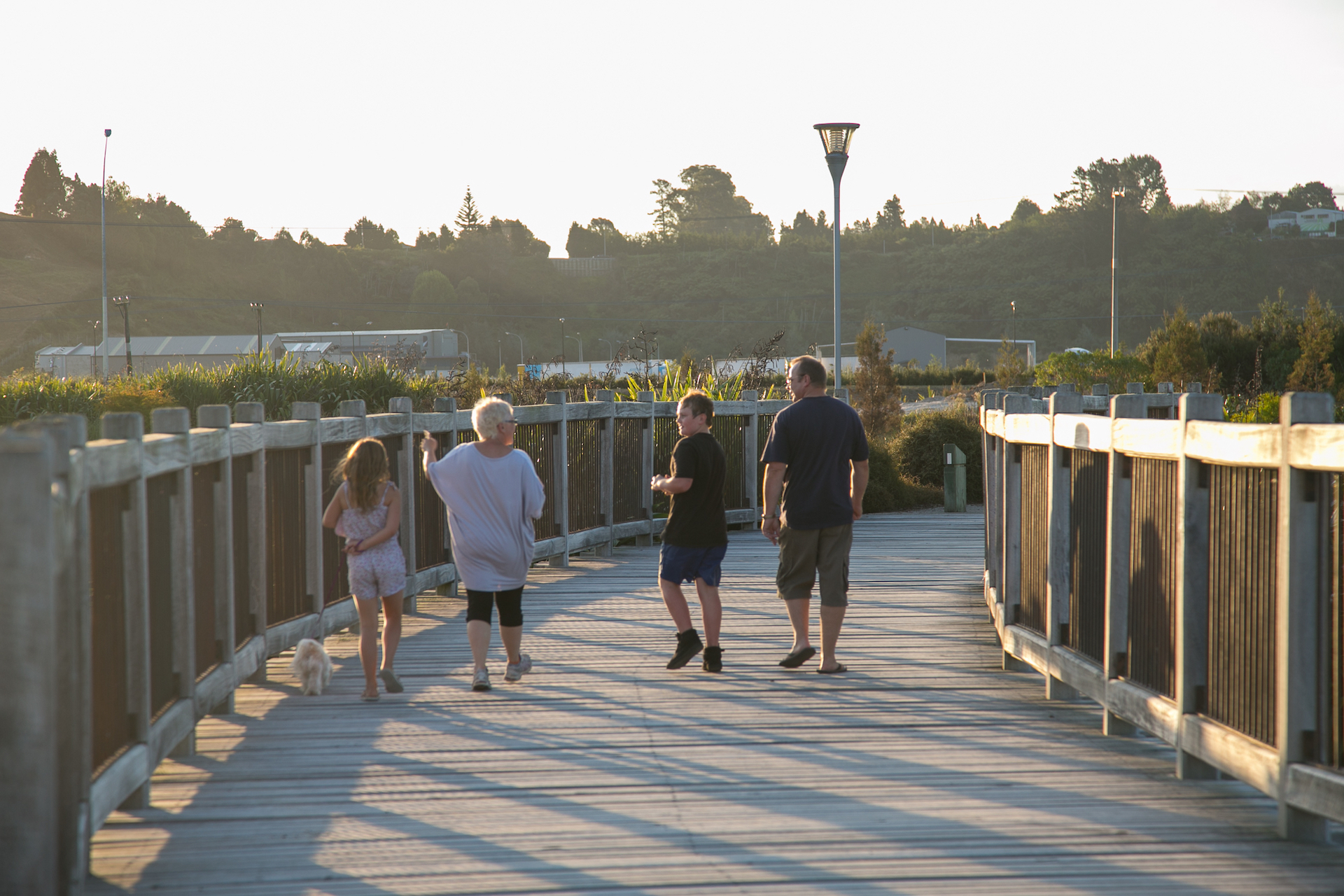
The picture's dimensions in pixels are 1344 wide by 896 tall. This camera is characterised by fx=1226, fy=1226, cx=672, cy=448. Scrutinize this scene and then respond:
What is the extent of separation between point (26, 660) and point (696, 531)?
13.9 feet

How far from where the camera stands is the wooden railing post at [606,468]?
13055mm

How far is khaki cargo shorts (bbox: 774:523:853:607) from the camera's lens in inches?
285

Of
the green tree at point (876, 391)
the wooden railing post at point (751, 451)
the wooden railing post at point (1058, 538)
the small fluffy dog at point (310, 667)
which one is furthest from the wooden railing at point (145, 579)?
the green tree at point (876, 391)

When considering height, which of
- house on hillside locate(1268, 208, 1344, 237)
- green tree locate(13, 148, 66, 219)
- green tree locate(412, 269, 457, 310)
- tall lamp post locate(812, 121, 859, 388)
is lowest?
Answer: tall lamp post locate(812, 121, 859, 388)

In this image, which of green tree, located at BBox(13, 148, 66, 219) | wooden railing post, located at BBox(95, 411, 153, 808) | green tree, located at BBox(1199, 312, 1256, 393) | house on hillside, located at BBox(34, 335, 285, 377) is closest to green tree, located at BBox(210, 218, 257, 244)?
green tree, located at BBox(13, 148, 66, 219)

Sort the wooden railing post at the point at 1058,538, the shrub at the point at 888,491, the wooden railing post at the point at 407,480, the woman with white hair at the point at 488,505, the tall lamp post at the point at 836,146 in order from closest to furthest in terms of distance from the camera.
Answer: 1. the wooden railing post at the point at 1058,538
2. the woman with white hair at the point at 488,505
3. the wooden railing post at the point at 407,480
4. the tall lamp post at the point at 836,146
5. the shrub at the point at 888,491

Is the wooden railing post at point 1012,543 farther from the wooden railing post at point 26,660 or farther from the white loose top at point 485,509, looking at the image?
the wooden railing post at point 26,660

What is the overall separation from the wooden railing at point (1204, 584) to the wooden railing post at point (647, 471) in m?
7.20

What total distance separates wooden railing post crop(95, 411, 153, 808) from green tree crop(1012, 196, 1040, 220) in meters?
195

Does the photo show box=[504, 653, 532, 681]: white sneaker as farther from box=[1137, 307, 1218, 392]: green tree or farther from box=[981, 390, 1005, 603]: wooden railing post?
box=[1137, 307, 1218, 392]: green tree

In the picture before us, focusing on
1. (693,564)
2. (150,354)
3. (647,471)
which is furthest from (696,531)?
(150,354)

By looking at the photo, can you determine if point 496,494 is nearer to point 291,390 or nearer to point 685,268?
point 291,390

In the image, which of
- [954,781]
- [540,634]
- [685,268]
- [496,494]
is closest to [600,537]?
[540,634]

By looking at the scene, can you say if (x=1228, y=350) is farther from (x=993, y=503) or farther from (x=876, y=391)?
(x=993, y=503)
